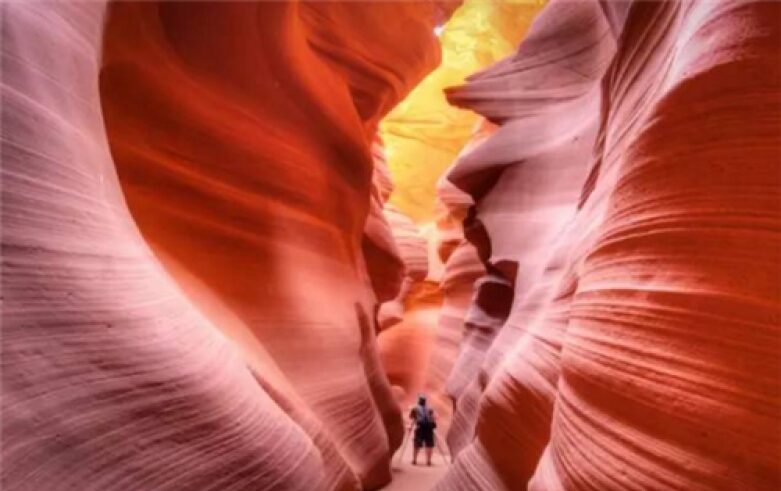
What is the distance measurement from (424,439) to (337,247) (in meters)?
2.31

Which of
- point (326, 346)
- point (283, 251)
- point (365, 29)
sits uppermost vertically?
point (365, 29)

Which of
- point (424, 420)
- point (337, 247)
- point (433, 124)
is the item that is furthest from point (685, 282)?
point (433, 124)

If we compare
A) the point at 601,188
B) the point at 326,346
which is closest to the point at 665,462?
the point at 601,188

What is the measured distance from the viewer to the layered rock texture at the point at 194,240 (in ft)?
4.57

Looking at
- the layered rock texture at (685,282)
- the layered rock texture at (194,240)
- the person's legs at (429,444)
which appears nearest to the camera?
the layered rock texture at (685,282)

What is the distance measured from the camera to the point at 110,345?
4.87 ft

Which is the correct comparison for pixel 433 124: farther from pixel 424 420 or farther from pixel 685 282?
pixel 685 282

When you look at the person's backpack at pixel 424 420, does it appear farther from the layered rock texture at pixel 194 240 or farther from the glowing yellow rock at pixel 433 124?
the glowing yellow rock at pixel 433 124

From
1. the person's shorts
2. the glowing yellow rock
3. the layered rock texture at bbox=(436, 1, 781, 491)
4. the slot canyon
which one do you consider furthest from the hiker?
the glowing yellow rock

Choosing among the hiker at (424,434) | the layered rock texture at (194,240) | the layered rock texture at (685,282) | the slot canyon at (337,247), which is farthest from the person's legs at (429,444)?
the layered rock texture at (685,282)

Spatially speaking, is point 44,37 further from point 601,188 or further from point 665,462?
point 601,188

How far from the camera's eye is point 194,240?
114 inches

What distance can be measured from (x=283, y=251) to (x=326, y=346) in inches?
21.7

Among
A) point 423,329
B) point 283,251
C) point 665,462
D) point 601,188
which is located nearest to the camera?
point 665,462
